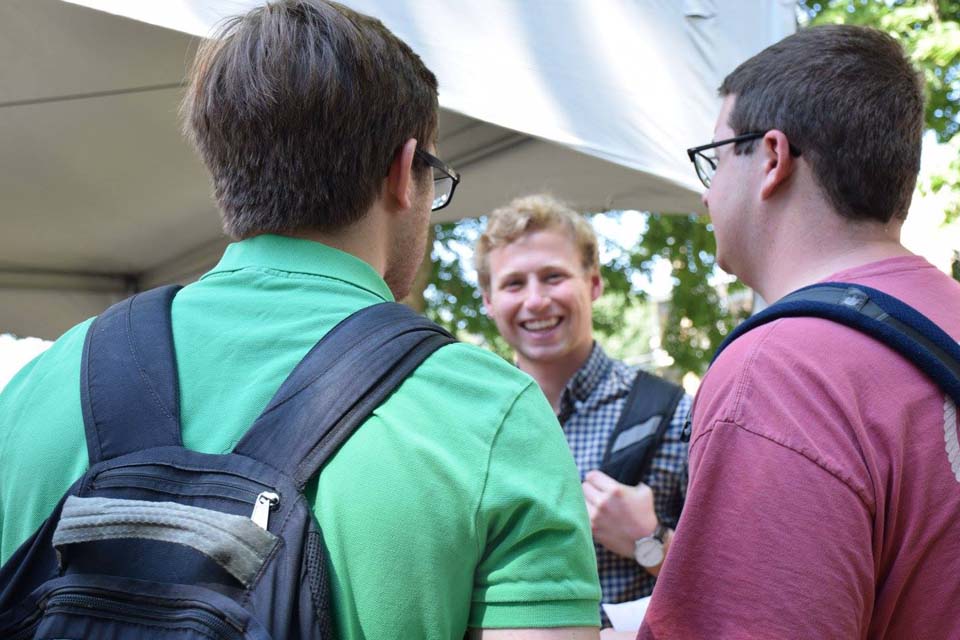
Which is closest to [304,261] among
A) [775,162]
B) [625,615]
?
[775,162]

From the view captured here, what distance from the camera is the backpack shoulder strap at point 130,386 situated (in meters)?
1.02

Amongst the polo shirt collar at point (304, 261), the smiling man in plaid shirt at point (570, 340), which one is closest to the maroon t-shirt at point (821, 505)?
the polo shirt collar at point (304, 261)

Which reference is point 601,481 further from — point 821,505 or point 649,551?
point 821,505

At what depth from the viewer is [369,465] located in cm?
97

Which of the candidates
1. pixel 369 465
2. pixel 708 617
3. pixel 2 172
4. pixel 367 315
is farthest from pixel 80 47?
pixel 708 617

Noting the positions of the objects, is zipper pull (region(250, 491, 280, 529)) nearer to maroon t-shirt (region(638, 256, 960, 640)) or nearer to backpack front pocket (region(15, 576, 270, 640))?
backpack front pocket (region(15, 576, 270, 640))

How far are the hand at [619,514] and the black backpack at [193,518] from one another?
146 cm

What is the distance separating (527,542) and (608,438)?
171 cm

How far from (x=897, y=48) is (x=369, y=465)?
1083mm

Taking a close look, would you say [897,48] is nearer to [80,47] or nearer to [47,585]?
[47,585]

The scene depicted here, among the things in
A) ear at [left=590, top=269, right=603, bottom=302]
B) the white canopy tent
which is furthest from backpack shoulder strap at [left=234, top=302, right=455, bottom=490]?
ear at [left=590, top=269, right=603, bottom=302]

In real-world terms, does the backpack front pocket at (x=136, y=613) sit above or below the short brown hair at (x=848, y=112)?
below

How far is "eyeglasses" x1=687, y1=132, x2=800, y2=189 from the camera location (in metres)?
1.48

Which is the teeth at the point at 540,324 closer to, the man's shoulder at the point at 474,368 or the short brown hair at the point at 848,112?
the short brown hair at the point at 848,112
